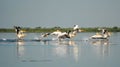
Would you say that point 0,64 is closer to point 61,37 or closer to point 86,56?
point 86,56

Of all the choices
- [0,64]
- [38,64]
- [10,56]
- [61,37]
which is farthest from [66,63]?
[61,37]

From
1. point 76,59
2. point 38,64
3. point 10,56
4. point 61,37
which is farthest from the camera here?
point 61,37

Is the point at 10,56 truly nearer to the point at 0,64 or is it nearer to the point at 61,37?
the point at 0,64

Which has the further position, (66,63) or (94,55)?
(94,55)

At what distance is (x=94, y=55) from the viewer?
22.6 meters

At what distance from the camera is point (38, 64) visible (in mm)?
19203

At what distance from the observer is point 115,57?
21.9 m

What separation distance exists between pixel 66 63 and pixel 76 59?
57.9 inches

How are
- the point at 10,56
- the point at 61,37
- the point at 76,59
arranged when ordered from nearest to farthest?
the point at 76,59 → the point at 10,56 → the point at 61,37

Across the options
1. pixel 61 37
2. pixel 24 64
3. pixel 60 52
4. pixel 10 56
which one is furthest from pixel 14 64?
pixel 61 37

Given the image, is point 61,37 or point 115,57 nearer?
point 115,57

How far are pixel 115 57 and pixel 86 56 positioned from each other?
1108 mm

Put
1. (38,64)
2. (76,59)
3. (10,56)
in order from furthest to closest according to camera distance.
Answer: (10,56)
(76,59)
(38,64)

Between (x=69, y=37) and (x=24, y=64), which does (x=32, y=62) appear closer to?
(x=24, y=64)
